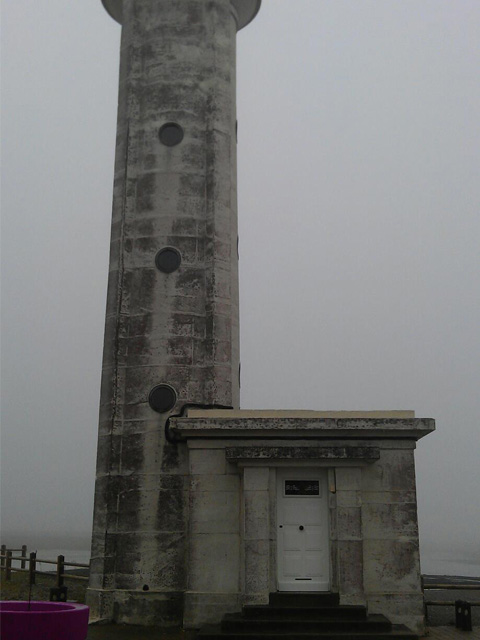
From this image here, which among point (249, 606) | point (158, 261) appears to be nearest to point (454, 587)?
point (249, 606)

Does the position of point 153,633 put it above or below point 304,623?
below

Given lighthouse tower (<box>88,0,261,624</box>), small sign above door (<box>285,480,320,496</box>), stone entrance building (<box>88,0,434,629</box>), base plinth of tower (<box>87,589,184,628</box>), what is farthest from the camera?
lighthouse tower (<box>88,0,261,624</box>)

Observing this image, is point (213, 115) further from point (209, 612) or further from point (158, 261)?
point (209, 612)

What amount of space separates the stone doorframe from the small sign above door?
0.32 metres

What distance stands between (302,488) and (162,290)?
615 cm

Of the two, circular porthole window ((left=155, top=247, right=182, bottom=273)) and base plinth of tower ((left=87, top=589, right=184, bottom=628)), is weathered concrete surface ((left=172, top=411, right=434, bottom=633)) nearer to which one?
base plinth of tower ((left=87, top=589, right=184, bottom=628))

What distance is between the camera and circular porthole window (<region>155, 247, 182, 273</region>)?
62.4ft

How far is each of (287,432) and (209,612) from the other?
394 centimetres

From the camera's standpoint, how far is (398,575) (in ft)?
50.6

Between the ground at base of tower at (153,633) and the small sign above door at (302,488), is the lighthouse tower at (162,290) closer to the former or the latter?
the ground at base of tower at (153,633)

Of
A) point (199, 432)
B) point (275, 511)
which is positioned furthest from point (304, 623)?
point (199, 432)

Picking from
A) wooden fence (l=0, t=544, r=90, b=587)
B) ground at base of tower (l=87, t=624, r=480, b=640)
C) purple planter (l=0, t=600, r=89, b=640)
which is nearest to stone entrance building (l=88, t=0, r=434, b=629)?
ground at base of tower (l=87, t=624, r=480, b=640)

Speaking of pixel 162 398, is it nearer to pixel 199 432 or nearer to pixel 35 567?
pixel 199 432

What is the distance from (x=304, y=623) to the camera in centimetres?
1402
